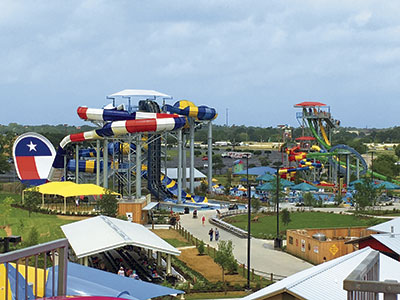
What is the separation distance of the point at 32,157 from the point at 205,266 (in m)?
41.8

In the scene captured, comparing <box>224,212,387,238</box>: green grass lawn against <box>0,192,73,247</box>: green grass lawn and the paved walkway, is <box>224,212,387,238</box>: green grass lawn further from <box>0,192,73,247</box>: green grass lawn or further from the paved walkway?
<box>0,192,73,247</box>: green grass lawn

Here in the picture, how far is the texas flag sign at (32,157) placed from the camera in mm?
66275

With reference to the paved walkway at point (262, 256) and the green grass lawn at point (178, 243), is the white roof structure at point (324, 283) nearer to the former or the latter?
the paved walkway at point (262, 256)

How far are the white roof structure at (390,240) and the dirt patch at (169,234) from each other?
16.3m

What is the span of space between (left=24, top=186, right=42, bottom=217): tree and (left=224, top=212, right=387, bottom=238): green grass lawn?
15.0 meters

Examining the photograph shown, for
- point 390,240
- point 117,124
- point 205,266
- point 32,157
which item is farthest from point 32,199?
point 390,240

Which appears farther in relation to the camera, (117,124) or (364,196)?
(364,196)

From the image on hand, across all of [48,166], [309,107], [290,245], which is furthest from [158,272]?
[309,107]

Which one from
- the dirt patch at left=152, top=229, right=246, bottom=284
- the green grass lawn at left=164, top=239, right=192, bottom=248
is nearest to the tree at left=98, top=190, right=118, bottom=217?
the green grass lawn at left=164, top=239, right=192, bottom=248

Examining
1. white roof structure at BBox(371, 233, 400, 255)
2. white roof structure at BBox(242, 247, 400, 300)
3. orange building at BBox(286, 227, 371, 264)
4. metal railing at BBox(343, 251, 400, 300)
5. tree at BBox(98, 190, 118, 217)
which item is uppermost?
metal railing at BBox(343, 251, 400, 300)

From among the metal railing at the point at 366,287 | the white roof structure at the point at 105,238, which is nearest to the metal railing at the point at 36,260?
the metal railing at the point at 366,287

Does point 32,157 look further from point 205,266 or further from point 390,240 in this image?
point 390,240

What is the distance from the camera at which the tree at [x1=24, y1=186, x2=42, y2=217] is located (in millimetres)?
47625

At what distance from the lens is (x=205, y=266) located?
101 feet
